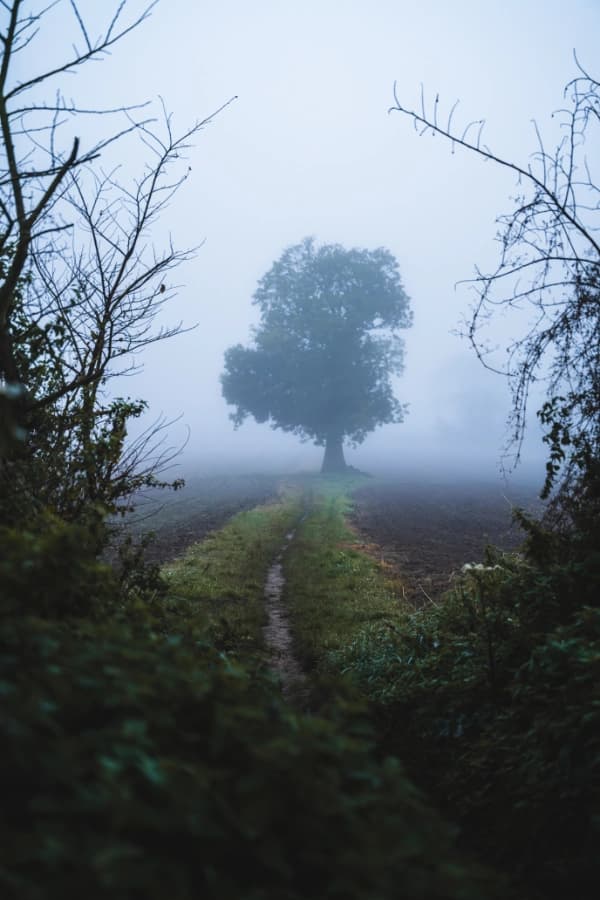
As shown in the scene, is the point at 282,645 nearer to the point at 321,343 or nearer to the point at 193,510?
the point at 193,510

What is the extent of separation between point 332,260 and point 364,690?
47717mm

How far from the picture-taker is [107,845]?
5.87 ft

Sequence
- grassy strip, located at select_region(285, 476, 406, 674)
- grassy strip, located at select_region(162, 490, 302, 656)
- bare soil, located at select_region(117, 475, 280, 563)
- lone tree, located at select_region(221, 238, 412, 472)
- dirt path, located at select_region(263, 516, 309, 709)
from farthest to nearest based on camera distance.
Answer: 1. lone tree, located at select_region(221, 238, 412, 472)
2. bare soil, located at select_region(117, 475, 280, 563)
3. grassy strip, located at select_region(285, 476, 406, 674)
4. grassy strip, located at select_region(162, 490, 302, 656)
5. dirt path, located at select_region(263, 516, 309, 709)

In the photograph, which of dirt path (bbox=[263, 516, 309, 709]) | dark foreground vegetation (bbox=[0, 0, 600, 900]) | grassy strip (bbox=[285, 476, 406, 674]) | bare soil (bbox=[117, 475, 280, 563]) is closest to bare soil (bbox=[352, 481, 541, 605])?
grassy strip (bbox=[285, 476, 406, 674])

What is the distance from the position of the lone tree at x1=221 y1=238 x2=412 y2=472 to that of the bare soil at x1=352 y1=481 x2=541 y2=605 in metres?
10.4

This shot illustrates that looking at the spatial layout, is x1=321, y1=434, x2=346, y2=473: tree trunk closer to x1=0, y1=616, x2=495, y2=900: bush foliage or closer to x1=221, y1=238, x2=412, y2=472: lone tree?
x1=221, y1=238, x2=412, y2=472: lone tree

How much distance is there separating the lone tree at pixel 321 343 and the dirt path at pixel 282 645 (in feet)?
122

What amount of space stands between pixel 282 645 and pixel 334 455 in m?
45.7

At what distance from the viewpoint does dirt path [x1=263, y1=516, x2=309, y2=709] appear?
716 cm

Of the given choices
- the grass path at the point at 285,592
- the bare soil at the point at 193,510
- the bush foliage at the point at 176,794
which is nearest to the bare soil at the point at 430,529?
the grass path at the point at 285,592

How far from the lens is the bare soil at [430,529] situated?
15141mm

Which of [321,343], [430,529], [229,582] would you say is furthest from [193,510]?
[321,343]

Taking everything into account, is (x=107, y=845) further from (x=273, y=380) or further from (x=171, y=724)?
(x=273, y=380)

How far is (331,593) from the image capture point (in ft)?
40.2
